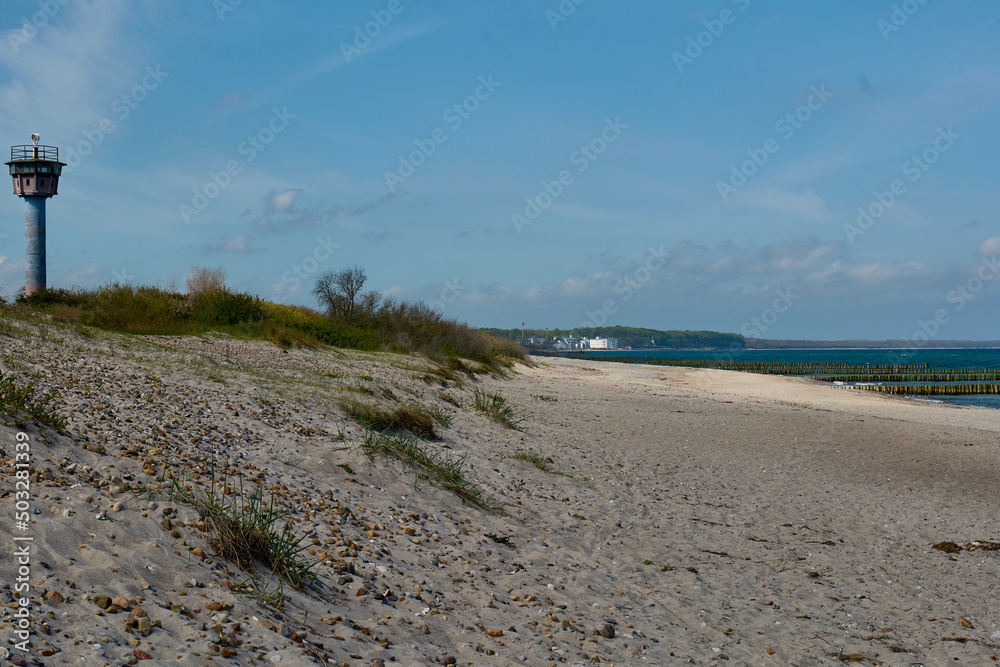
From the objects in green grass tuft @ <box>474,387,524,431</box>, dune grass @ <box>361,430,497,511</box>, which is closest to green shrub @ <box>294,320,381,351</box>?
green grass tuft @ <box>474,387,524,431</box>

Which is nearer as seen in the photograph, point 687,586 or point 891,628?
point 891,628

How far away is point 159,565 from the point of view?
4285 mm

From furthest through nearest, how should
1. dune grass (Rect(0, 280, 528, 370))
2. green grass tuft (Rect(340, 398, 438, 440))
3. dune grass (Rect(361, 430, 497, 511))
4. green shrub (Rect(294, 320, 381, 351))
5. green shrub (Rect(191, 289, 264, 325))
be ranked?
green shrub (Rect(294, 320, 381, 351)) → green shrub (Rect(191, 289, 264, 325)) → dune grass (Rect(0, 280, 528, 370)) → green grass tuft (Rect(340, 398, 438, 440)) → dune grass (Rect(361, 430, 497, 511))

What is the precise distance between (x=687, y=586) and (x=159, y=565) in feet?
13.8

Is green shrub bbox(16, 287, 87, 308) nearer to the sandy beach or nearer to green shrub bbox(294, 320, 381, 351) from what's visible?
green shrub bbox(294, 320, 381, 351)

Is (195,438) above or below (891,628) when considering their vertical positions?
above

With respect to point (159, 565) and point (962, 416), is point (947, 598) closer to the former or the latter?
point (159, 565)

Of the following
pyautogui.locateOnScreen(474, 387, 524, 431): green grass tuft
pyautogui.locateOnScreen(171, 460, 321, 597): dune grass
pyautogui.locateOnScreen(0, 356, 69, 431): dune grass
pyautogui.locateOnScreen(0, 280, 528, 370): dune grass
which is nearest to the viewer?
pyautogui.locateOnScreen(171, 460, 321, 597): dune grass

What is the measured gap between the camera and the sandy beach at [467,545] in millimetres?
4023

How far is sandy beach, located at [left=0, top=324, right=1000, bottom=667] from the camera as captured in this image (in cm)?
402

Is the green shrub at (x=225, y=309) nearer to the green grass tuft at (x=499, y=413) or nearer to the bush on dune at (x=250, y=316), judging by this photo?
the bush on dune at (x=250, y=316)

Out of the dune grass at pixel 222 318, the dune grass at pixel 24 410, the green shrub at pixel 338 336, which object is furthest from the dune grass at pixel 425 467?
the green shrub at pixel 338 336

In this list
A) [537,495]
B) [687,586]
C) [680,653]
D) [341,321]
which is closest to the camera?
[680,653]

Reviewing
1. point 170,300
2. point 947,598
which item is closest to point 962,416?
point 947,598
